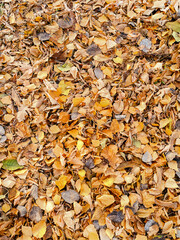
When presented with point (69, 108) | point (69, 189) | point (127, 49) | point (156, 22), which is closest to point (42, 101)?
point (69, 108)

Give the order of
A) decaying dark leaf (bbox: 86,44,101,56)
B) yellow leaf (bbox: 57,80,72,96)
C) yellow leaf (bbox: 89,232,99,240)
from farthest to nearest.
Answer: decaying dark leaf (bbox: 86,44,101,56) < yellow leaf (bbox: 57,80,72,96) < yellow leaf (bbox: 89,232,99,240)

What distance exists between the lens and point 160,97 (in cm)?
145

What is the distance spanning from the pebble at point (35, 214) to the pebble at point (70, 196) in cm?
15

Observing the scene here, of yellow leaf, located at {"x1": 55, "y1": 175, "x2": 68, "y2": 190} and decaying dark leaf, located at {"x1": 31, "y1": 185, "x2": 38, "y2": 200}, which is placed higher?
yellow leaf, located at {"x1": 55, "y1": 175, "x2": 68, "y2": 190}

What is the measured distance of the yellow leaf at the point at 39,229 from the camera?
125 cm

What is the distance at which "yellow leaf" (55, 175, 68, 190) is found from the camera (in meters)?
1.30

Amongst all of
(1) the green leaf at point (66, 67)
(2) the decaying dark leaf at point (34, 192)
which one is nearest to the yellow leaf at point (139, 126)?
(1) the green leaf at point (66, 67)

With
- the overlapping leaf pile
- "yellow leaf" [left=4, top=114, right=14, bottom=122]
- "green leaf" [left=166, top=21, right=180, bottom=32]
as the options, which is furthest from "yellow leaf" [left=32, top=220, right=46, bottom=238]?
"green leaf" [left=166, top=21, right=180, bottom=32]

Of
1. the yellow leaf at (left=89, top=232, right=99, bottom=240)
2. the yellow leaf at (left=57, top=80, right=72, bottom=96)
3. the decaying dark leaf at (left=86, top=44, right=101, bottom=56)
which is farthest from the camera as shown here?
the decaying dark leaf at (left=86, top=44, right=101, bottom=56)

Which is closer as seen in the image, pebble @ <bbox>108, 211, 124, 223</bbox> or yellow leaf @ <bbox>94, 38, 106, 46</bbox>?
pebble @ <bbox>108, 211, 124, 223</bbox>

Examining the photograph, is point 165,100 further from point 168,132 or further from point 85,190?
point 85,190

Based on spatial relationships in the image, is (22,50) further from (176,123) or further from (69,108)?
(176,123)

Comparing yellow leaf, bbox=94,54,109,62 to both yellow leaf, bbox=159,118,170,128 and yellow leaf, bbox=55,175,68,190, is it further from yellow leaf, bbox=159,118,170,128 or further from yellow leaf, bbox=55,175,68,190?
yellow leaf, bbox=55,175,68,190

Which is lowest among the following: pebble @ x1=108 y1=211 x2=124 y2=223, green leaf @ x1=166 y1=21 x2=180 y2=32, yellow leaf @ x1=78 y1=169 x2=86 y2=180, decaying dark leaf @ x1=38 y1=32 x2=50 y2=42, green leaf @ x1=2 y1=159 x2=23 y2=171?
pebble @ x1=108 y1=211 x2=124 y2=223
